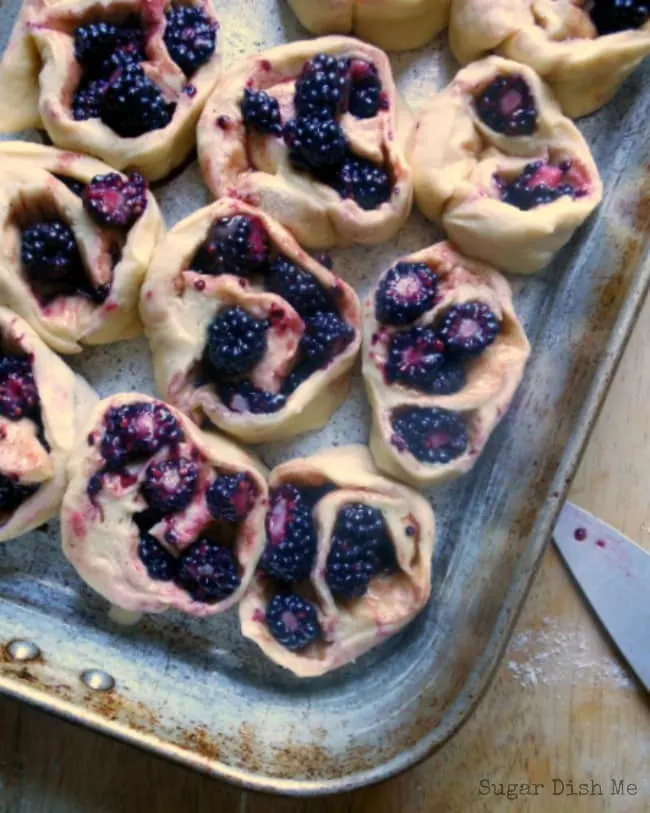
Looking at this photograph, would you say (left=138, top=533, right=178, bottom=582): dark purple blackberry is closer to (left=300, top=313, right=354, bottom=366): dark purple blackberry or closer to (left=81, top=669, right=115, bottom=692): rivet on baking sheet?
(left=81, top=669, right=115, bottom=692): rivet on baking sheet

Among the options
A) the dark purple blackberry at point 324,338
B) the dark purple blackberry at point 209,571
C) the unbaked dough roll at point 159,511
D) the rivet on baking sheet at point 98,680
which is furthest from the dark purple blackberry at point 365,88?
the rivet on baking sheet at point 98,680

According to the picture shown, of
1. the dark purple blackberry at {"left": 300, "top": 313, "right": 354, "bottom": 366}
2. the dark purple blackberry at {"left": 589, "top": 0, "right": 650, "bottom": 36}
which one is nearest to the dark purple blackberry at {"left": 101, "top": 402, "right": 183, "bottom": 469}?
the dark purple blackberry at {"left": 300, "top": 313, "right": 354, "bottom": 366}

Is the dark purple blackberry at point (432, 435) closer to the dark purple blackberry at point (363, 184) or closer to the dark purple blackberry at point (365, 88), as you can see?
the dark purple blackberry at point (363, 184)

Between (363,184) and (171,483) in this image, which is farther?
(363,184)

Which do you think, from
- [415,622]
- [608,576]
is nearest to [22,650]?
[415,622]

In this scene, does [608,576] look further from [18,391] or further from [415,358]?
[18,391]

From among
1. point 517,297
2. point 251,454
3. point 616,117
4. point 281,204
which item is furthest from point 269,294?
point 616,117

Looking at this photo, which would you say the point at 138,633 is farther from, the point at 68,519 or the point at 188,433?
the point at 188,433
